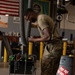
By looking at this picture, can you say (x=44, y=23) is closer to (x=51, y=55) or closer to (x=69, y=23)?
(x=51, y=55)

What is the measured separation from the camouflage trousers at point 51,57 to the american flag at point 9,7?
21.0 feet

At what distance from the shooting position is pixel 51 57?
14.3 feet

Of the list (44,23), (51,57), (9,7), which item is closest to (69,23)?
(9,7)

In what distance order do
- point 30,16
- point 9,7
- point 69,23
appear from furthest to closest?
point 69,23 < point 9,7 < point 30,16

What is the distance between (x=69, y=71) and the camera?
108 inches

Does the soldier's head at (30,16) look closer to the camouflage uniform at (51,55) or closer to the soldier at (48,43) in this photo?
the soldier at (48,43)

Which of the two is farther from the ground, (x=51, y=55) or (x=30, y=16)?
(x=30, y=16)

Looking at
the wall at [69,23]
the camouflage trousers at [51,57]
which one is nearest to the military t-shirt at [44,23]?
the camouflage trousers at [51,57]

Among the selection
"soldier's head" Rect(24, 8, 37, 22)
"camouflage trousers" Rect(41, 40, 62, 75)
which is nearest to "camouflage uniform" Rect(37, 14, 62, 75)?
"camouflage trousers" Rect(41, 40, 62, 75)

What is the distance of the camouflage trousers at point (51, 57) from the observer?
433 centimetres

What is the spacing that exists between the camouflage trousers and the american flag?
6400mm

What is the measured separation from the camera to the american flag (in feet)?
34.5

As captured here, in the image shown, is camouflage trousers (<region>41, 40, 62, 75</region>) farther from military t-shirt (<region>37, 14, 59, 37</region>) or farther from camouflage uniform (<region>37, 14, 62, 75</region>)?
military t-shirt (<region>37, 14, 59, 37</region>)

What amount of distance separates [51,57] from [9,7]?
6577 mm
